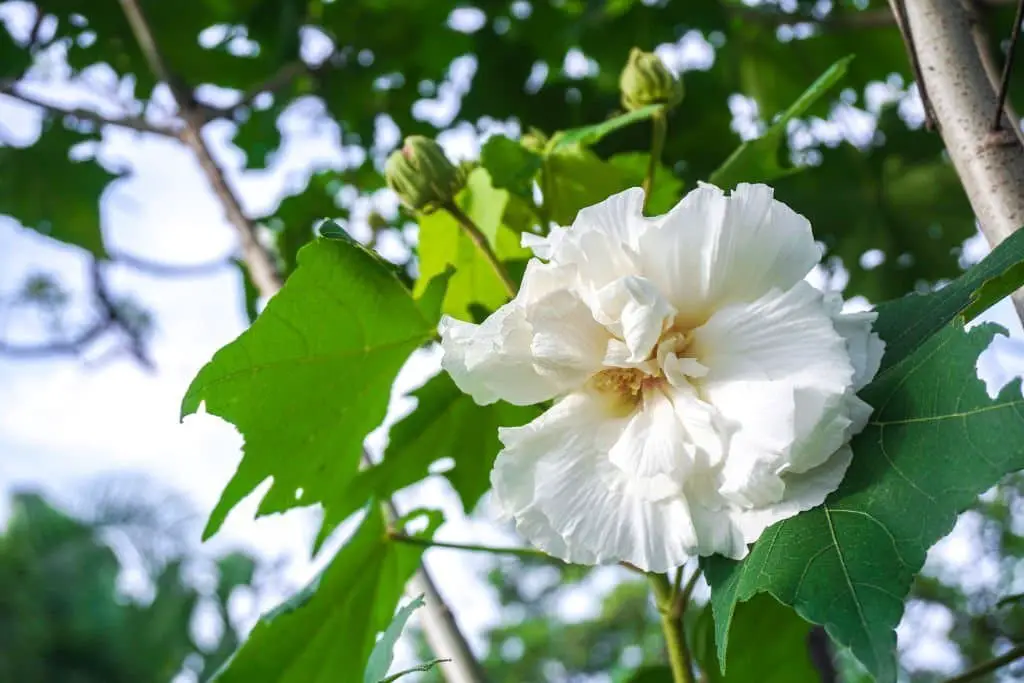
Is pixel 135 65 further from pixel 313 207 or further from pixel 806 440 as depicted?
pixel 806 440

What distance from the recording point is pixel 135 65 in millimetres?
1206

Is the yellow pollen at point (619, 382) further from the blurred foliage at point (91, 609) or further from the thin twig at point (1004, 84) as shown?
the blurred foliage at point (91, 609)

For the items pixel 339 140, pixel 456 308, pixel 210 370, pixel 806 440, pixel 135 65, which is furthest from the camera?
pixel 339 140

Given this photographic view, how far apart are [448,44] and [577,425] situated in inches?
38.5

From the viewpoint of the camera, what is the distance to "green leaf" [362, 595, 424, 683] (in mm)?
462

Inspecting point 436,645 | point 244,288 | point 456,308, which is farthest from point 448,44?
point 436,645

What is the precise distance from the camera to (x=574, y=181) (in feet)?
2.02

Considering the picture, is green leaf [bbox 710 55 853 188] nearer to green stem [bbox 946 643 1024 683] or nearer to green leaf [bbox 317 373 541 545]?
green leaf [bbox 317 373 541 545]

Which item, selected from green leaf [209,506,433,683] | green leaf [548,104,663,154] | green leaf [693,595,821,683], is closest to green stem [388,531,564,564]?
green leaf [209,506,433,683]

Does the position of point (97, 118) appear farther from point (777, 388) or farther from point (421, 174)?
point (777, 388)

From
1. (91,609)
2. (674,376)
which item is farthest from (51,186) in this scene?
(91,609)

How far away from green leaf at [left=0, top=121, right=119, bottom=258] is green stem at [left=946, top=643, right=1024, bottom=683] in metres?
1.02

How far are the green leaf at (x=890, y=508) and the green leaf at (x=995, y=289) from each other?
0.02m

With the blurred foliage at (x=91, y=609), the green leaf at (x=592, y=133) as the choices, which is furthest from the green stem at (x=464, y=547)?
the blurred foliage at (x=91, y=609)
